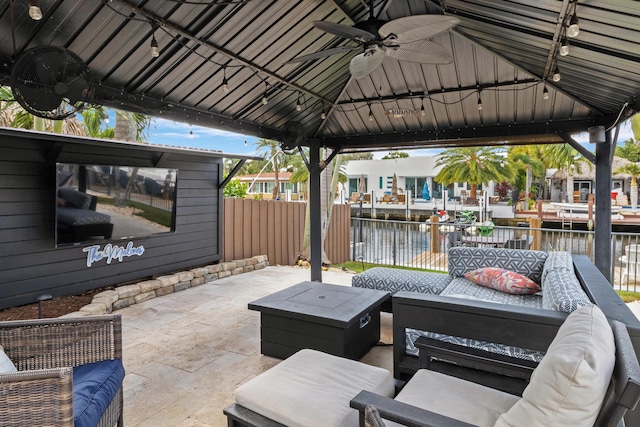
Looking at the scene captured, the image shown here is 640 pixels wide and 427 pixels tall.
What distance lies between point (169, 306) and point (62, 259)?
143 centimetres

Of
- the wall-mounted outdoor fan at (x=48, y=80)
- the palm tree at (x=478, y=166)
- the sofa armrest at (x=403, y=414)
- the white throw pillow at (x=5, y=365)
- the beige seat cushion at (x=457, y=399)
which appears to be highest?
the palm tree at (x=478, y=166)

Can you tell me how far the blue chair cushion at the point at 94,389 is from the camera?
1721mm

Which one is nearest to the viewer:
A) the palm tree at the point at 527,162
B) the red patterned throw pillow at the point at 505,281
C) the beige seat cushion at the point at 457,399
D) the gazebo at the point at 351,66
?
the beige seat cushion at the point at 457,399

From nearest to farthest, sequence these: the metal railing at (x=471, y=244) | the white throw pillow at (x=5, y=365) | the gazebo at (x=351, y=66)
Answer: the white throw pillow at (x=5, y=365)
the gazebo at (x=351, y=66)
the metal railing at (x=471, y=244)

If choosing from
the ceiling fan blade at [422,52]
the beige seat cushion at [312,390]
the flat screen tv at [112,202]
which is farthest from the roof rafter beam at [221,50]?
the beige seat cushion at [312,390]

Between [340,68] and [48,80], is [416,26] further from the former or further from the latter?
[48,80]

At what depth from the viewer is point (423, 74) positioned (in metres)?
4.86

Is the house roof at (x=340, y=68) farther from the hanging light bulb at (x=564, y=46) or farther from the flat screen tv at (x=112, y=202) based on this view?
the flat screen tv at (x=112, y=202)

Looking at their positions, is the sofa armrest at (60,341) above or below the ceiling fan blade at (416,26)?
below

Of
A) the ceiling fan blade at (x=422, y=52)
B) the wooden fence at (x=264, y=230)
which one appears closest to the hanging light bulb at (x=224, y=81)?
the ceiling fan blade at (x=422, y=52)

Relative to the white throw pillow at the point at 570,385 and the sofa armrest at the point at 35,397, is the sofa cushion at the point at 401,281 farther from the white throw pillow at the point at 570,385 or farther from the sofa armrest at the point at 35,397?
the sofa armrest at the point at 35,397

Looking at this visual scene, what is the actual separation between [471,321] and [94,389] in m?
2.20

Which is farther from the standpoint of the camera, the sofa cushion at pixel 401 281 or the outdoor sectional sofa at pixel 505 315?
the sofa cushion at pixel 401 281

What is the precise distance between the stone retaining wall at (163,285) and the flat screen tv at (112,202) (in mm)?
730
